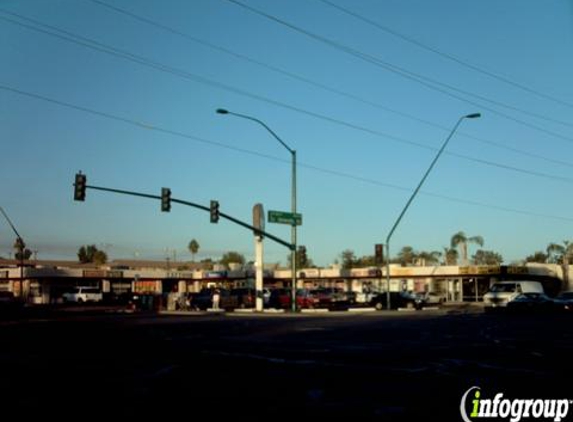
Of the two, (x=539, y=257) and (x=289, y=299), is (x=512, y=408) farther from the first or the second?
(x=539, y=257)

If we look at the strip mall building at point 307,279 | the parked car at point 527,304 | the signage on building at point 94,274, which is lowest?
the parked car at point 527,304

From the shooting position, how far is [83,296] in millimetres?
73750

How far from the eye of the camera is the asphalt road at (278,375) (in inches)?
340

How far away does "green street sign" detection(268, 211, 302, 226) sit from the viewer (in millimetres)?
42031

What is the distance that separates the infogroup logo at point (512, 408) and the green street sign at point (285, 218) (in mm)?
33260

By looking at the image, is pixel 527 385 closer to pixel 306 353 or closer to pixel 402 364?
pixel 402 364

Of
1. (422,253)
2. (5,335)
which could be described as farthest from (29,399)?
(422,253)

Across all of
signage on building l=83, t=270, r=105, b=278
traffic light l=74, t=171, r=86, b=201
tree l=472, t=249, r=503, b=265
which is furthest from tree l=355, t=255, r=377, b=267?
traffic light l=74, t=171, r=86, b=201

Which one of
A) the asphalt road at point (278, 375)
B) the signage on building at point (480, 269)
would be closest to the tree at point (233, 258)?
the signage on building at point (480, 269)

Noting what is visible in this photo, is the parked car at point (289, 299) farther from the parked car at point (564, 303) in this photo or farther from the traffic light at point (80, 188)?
the traffic light at point (80, 188)

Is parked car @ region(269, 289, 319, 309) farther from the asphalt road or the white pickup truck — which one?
the asphalt road

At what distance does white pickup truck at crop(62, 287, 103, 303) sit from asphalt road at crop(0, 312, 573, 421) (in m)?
55.6

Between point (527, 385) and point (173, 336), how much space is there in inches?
523

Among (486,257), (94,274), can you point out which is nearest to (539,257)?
(486,257)
